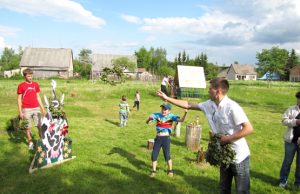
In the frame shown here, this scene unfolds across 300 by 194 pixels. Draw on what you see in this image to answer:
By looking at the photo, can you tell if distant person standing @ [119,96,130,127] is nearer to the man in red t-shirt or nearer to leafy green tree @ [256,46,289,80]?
the man in red t-shirt

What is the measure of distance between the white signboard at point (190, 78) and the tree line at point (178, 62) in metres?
7.25

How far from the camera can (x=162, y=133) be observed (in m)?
7.26

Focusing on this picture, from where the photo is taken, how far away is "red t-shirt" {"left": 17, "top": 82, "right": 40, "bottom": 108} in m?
8.48

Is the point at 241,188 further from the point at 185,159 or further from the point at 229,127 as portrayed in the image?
the point at 185,159

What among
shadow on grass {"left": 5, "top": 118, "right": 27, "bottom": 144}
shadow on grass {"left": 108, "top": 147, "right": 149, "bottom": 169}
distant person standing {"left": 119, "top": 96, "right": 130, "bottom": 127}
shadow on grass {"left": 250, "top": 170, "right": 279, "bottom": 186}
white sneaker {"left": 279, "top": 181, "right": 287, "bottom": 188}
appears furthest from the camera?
distant person standing {"left": 119, "top": 96, "right": 130, "bottom": 127}

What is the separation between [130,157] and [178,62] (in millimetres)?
80499

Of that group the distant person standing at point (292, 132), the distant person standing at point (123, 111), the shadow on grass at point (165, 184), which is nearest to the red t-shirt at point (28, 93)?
the shadow on grass at point (165, 184)

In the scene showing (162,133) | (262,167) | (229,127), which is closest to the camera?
(229,127)

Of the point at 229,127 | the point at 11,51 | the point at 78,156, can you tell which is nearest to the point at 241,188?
the point at 229,127

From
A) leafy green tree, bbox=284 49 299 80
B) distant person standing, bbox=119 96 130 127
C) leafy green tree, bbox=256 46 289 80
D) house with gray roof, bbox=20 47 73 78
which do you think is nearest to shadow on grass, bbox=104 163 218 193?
distant person standing, bbox=119 96 130 127

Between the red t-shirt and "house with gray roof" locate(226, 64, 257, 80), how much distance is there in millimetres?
A: 110002

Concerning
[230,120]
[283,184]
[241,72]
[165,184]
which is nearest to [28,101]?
[165,184]

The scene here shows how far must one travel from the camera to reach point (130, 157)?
30.0ft

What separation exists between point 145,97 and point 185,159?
2164 cm
